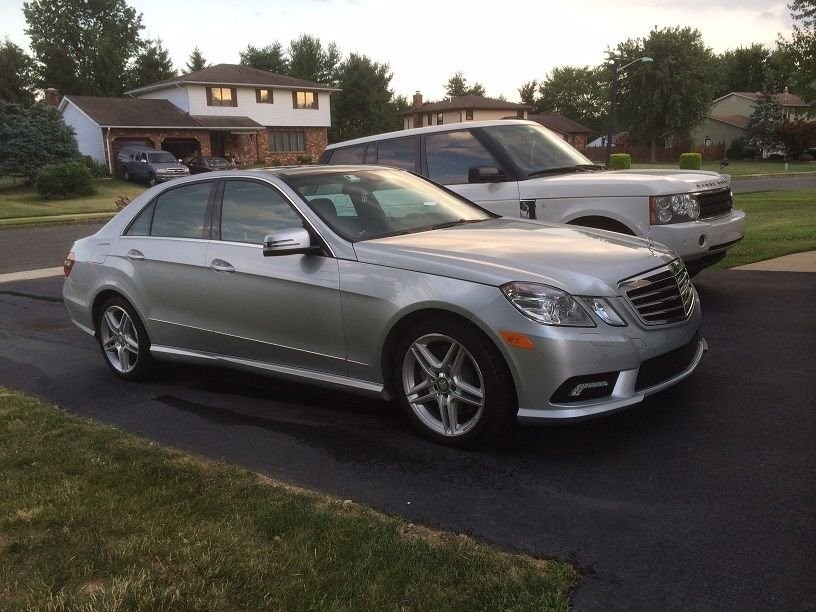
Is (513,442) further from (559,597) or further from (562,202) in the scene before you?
(562,202)

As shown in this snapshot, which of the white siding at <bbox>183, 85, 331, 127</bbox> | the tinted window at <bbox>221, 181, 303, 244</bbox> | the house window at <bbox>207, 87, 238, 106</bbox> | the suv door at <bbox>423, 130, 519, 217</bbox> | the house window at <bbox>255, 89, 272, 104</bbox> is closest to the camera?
the tinted window at <bbox>221, 181, 303, 244</bbox>

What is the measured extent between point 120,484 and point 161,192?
2.82m

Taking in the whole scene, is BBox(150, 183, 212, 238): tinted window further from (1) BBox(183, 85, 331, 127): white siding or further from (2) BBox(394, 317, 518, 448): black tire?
(1) BBox(183, 85, 331, 127): white siding

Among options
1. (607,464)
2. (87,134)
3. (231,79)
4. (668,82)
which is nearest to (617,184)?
(607,464)

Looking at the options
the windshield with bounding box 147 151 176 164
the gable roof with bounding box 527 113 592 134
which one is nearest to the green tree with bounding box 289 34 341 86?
the gable roof with bounding box 527 113 592 134

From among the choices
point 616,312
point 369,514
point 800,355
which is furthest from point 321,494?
point 800,355

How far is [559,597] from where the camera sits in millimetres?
2734

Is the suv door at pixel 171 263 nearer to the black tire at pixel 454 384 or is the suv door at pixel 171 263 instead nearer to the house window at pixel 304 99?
the black tire at pixel 454 384

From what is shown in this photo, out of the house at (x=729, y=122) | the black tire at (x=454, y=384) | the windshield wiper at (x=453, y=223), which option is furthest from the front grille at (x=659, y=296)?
the house at (x=729, y=122)

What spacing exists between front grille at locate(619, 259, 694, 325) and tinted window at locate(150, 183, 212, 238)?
307 centimetres

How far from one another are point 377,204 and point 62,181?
3106 centimetres

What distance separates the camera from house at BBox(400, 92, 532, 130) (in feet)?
240

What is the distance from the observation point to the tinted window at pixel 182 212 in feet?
18.2

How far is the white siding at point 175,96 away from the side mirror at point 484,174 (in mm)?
45928
